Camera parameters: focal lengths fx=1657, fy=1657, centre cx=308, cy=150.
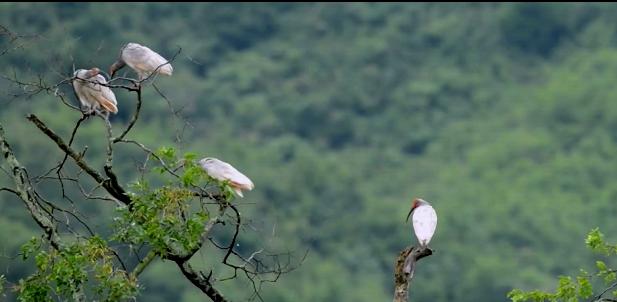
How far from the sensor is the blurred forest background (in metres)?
40.4

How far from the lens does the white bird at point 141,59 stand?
959 centimetres

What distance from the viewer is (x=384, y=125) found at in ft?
172

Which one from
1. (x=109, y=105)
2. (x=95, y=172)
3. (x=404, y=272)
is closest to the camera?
(x=95, y=172)

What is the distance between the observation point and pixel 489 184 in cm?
4753

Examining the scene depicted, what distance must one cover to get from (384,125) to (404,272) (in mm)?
44689

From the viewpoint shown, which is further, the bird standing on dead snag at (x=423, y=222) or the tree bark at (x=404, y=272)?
the bird standing on dead snag at (x=423, y=222)

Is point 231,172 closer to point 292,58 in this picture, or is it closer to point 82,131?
point 82,131

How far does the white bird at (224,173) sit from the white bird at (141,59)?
108 cm

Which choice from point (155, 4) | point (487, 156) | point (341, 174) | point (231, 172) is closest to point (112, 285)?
point (231, 172)

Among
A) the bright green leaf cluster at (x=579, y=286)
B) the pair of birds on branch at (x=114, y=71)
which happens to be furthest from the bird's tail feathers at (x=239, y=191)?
the bright green leaf cluster at (x=579, y=286)

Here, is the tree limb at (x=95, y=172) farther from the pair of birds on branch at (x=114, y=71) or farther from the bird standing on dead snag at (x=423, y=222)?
the bird standing on dead snag at (x=423, y=222)

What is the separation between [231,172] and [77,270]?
1398mm

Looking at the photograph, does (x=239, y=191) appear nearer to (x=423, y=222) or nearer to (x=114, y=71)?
(x=114, y=71)

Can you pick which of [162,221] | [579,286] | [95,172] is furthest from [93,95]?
[579,286]
